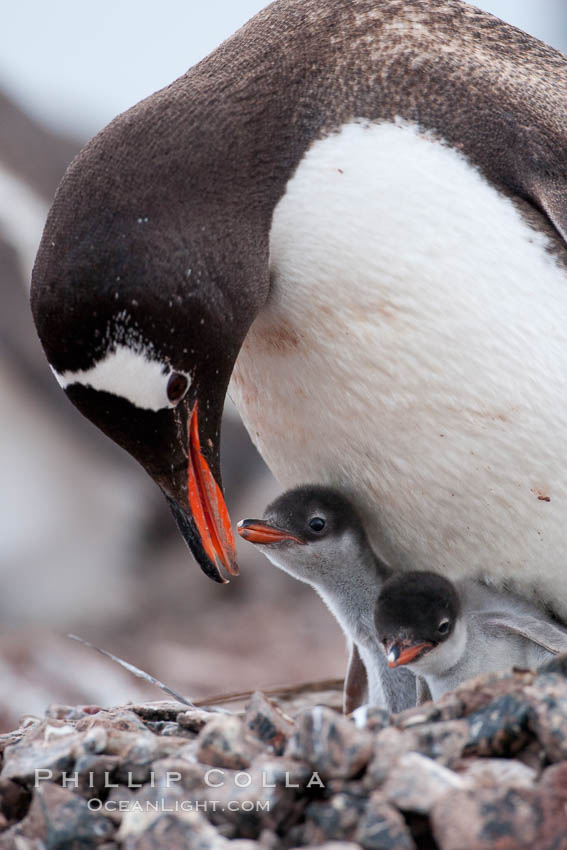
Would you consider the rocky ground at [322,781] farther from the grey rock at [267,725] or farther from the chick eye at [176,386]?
the chick eye at [176,386]

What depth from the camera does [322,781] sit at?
1.49m

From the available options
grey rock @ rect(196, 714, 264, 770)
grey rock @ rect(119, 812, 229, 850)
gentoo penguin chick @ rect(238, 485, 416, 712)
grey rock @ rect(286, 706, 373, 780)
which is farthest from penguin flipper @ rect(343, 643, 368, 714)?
grey rock @ rect(119, 812, 229, 850)

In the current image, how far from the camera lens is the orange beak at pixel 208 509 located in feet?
7.37

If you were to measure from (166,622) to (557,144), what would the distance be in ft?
13.4

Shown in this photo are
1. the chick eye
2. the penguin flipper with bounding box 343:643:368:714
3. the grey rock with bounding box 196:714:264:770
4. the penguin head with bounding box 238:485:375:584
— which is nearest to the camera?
the grey rock with bounding box 196:714:264:770

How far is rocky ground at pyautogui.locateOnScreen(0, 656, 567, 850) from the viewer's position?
52.8 inches

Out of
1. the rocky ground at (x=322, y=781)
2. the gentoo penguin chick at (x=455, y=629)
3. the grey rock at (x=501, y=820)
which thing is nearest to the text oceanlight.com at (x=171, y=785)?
the rocky ground at (x=322, y=781)

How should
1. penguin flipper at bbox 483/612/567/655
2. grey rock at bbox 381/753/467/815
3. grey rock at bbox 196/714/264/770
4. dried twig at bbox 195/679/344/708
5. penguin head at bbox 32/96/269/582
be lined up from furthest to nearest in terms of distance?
dried twig at bbox 195/679/344/708, penguin flipper at bbox 483/612/567/655, penguin head at bbox 32/96/269/582, grey rock at bbox 196/714/264/770, grey rock at bbox 381/753/467/815

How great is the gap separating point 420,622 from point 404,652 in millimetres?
69

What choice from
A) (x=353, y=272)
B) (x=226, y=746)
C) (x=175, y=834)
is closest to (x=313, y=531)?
(x=353, y=272)

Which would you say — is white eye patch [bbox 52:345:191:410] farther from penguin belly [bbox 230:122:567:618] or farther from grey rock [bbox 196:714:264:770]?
grey rock [bbox 196:714:264:770]

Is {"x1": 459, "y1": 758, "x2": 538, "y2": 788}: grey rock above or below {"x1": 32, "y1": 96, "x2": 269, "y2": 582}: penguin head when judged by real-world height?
below

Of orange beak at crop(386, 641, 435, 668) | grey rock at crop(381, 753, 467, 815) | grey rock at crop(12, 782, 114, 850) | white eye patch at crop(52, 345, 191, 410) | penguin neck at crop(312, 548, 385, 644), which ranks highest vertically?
white eye patch at crop(52, 345, 191, 410)

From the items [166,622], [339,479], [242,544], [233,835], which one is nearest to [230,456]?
[242,544]
